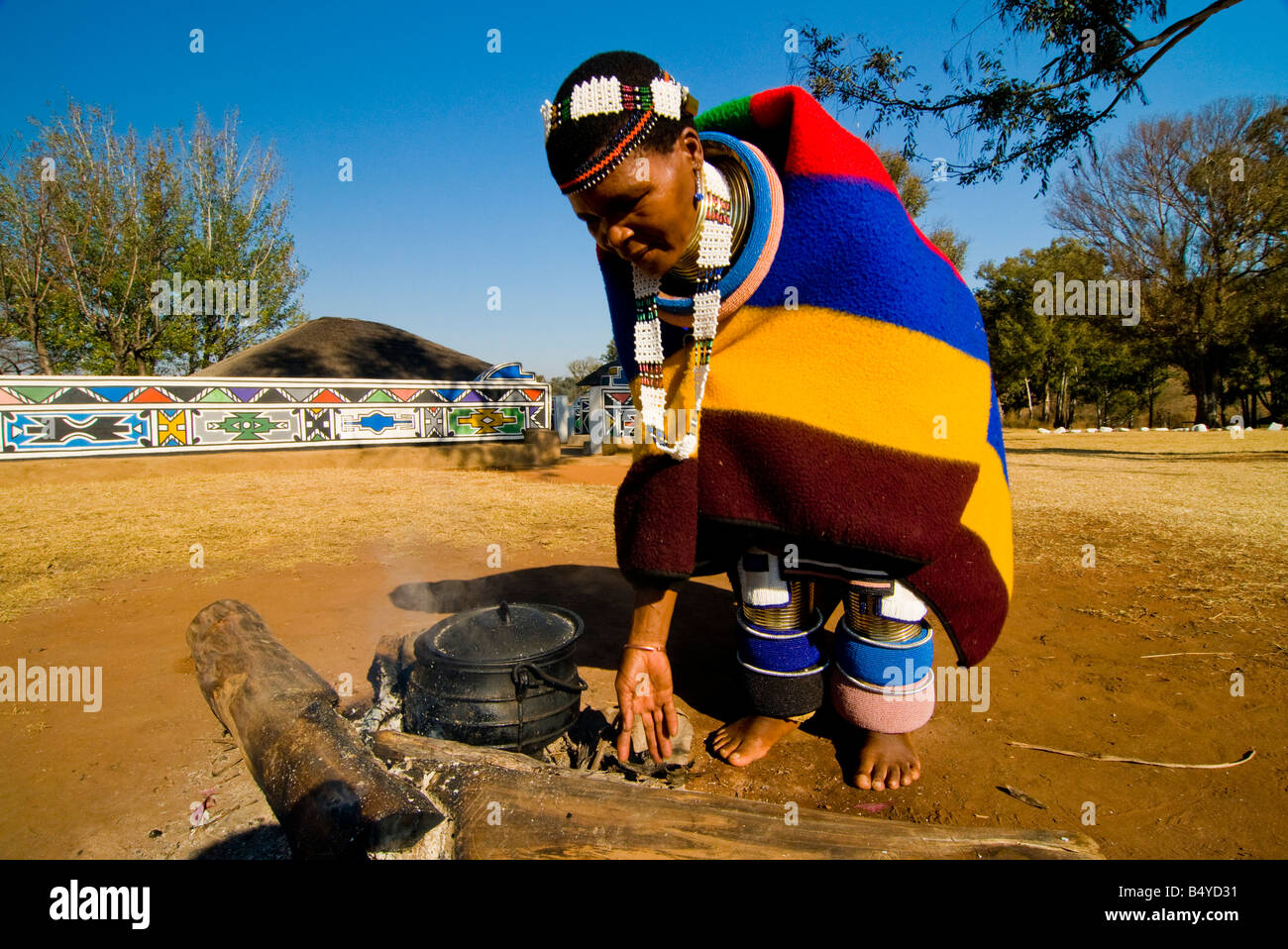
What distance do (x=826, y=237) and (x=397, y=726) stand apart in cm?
202

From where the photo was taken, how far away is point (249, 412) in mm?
11227

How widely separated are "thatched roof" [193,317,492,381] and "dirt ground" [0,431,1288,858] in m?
9.86

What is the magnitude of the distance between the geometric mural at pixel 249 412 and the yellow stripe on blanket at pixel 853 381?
38.2ft

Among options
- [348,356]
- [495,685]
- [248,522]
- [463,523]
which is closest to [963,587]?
[495,685]

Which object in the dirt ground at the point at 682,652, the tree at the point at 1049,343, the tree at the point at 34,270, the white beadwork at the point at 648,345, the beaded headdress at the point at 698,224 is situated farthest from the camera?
the tree at the point at 1049,343

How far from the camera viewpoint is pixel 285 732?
5.56ft

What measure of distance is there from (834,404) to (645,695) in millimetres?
910

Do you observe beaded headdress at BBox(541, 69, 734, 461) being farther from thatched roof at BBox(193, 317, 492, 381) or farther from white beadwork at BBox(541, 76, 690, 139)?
thatched roof at BBox(193, 317, 492, 381)

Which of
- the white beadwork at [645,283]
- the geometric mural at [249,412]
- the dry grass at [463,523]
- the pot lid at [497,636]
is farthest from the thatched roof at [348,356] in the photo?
the white beadwork at [645,283]

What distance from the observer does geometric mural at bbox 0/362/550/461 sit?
31.2 feet

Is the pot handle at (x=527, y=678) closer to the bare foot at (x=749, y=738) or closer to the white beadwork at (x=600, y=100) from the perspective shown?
the bare foot at (x=749, y=738)

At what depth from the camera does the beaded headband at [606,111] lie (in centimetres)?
138

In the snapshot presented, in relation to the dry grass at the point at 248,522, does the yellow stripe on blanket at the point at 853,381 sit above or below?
above

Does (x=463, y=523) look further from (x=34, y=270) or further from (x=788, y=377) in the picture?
(x=34, y=270)
